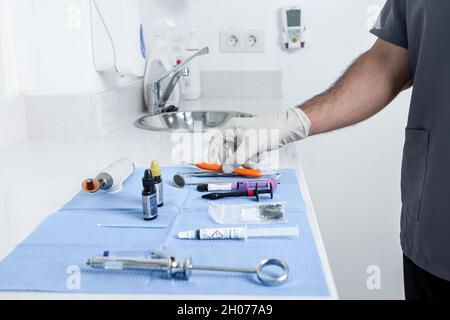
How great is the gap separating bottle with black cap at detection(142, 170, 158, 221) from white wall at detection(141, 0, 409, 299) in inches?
56.2

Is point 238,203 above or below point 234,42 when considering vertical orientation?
below

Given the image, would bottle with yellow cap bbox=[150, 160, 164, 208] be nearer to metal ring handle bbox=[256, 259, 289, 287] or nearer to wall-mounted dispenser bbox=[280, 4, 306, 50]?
metal ring handle bbox=[256, 259, 289, 287]

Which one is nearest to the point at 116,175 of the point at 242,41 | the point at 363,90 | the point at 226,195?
the point at 226,195

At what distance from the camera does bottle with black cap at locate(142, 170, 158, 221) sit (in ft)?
2.57

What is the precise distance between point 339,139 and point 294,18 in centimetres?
58

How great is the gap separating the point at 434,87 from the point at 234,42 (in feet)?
4.53

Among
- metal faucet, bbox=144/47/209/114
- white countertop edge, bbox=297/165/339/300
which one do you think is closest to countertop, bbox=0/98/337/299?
white countertop edge, bbox=297/165/339/300

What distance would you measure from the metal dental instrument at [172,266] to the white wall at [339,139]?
1.60m

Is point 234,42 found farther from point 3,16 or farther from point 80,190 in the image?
point 80,190

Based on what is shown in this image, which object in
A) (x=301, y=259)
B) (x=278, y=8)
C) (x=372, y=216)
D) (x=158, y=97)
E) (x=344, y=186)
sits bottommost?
(x=372, y=216)

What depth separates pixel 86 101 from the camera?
56.1 inches

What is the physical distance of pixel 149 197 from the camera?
782 millimetres

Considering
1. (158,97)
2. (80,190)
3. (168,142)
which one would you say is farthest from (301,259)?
(158,97)

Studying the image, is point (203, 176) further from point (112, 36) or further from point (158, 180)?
point (112, 36)
